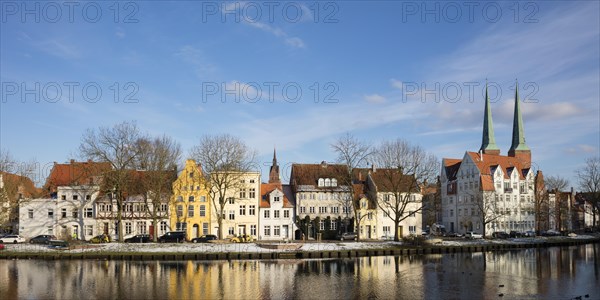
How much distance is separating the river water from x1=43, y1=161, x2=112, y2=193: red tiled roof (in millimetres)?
19813

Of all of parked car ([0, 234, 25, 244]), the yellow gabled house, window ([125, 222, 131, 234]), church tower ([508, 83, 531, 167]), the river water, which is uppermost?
church tower ([508, 83, 531, 167])

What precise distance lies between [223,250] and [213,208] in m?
18.8

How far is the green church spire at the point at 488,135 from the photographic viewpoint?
112938mm

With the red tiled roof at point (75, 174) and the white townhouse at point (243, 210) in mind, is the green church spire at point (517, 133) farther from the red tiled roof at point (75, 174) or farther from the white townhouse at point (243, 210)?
the red tiled roof at point (75, 174)

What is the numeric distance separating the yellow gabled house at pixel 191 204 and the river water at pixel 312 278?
76.4 ft

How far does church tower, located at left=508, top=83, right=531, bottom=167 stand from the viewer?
11304 centimetres

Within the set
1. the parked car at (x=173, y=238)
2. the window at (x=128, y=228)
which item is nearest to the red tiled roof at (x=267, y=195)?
the parked car at (x=173, y=238)

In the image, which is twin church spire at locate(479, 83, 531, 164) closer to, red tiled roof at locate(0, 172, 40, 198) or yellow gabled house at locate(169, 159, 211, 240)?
yellow gabled house at locate(169, 159, 211, 240)

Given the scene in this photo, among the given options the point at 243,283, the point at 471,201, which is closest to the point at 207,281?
the point at 243,283

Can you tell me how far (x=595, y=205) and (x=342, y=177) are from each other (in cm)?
5001

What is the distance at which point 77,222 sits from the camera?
75.5m

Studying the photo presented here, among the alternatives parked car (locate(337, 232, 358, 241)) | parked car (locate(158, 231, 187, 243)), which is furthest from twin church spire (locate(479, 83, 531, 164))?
parked car (locate(158, 231, 187, 243))

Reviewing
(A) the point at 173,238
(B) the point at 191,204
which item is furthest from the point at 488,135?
(A) the point at 173,238

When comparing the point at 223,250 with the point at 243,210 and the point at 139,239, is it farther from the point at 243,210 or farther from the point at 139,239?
the point at 243,210
